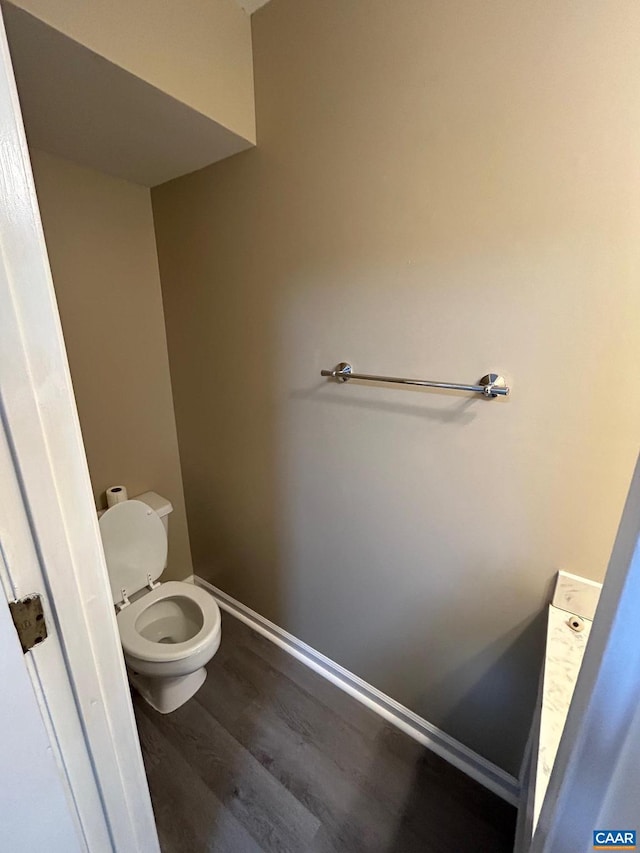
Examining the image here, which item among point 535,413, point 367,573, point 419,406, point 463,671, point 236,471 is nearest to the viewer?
point 535,413

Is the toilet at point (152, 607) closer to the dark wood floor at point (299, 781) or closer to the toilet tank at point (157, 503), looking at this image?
the toilet tank at point (157, 503)

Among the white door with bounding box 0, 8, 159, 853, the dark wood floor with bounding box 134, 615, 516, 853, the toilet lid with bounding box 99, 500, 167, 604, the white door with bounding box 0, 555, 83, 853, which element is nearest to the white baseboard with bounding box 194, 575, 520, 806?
the dark wood floor with bounding box 134, 615, 516, 853

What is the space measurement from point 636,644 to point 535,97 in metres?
1.14

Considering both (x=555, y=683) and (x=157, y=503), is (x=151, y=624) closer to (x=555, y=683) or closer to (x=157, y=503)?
(x=157, y=503)

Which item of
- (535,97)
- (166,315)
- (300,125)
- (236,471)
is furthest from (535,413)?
(166,315)

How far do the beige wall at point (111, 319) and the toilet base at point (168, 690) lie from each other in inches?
34.1

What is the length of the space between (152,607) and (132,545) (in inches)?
12.0

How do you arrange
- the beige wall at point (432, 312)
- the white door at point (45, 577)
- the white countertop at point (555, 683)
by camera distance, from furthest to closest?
the beige wall at point (432, 312) < the white countertop at point (555, 683) < the white door at point (45, 577)

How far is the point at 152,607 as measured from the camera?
1.71m

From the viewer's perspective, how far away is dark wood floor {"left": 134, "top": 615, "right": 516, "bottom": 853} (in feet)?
3.97

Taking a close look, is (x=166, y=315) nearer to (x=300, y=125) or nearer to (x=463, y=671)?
(x=300, y=125)

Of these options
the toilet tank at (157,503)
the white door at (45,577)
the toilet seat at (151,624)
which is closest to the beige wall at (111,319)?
the toilet tank at (157,503)

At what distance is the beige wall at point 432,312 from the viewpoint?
881 mm

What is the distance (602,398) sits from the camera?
93 centimetres
